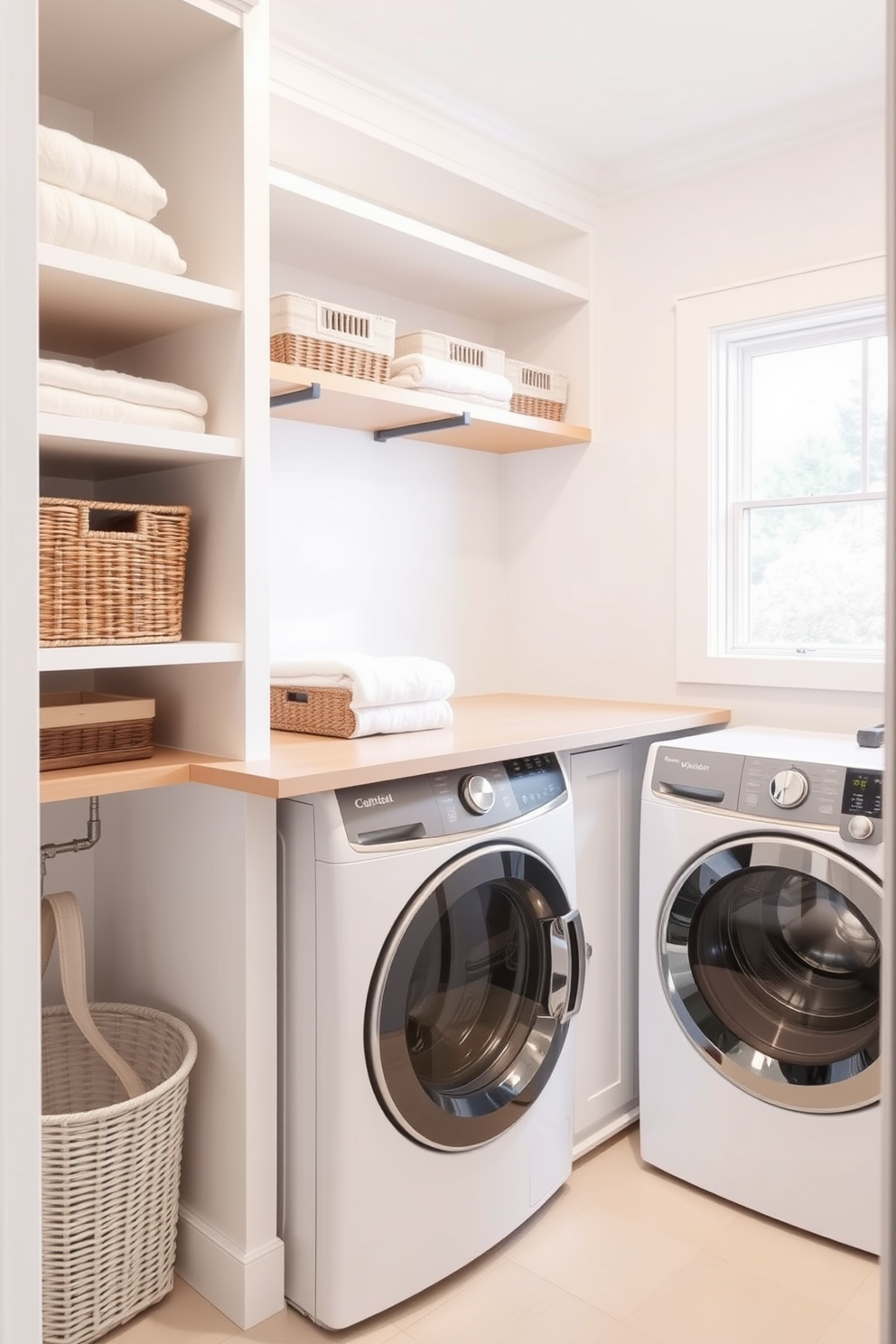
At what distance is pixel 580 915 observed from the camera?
225 centimetres

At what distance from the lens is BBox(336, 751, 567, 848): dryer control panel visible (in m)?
1.75

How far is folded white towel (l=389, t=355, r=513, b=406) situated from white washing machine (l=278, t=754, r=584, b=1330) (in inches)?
38.4

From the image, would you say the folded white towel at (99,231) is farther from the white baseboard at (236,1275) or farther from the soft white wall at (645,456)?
the white baseboard at (236,1275)

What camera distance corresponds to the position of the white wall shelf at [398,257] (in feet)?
7.37

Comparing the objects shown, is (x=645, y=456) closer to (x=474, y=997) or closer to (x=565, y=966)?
(x=565, y=966)

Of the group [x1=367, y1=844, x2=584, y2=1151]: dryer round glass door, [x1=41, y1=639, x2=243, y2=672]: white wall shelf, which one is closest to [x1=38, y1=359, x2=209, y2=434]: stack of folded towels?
[x1=41, y1=639, x2=243, y2=672]: white wall shelf

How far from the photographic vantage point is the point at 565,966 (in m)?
2.11

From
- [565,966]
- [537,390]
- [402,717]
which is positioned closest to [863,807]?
[565,966]

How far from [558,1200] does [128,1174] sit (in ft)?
3.08

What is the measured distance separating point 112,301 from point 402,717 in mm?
970

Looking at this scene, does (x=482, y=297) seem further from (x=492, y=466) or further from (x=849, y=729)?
(x=849, y=729)

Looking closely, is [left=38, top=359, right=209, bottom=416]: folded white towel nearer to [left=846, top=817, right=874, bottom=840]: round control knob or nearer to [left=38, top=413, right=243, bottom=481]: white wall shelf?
[left=38, top=413, right=243, bottom=481]: white wall shelf

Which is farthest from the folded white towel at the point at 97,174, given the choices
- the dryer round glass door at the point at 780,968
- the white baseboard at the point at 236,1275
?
the white baseboard at the point at 236,1275

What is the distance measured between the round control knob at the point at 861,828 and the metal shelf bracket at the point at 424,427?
130 centimetres
